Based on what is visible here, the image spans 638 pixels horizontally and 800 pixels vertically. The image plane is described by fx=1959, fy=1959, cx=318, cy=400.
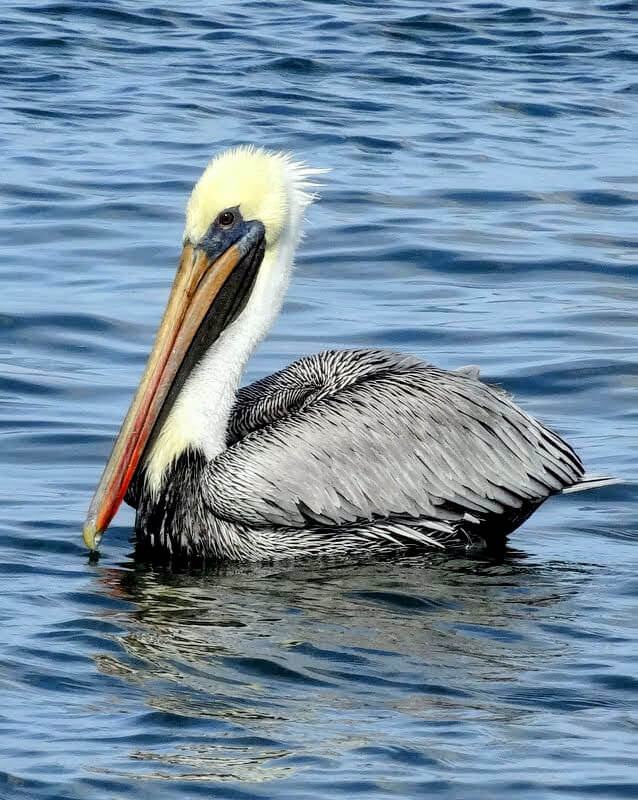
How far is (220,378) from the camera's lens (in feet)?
22.4

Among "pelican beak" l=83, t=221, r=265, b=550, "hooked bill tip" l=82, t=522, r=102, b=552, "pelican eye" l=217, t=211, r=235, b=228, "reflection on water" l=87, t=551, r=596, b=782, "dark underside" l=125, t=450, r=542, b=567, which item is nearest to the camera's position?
"reflection on water" l=87, t=551, r=596, b=782

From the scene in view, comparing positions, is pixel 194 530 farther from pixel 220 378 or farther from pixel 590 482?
pixel 590 482

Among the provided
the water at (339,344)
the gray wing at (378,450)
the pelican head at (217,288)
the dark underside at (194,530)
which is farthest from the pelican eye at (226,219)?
the water at (339,344)

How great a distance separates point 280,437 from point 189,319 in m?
0.61

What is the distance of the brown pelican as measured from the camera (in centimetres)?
654

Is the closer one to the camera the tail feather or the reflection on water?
the reflection on water

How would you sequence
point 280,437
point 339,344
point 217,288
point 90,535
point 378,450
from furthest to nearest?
1. point 339,344
2. point 217,288
3. point 378,450
4. point 280,437
5. point 90,535

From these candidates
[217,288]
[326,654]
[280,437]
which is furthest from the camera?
[217,288]

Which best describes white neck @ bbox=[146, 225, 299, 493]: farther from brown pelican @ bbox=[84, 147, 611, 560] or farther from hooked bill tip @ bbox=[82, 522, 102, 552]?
hooked bill tip @ bbox=[82, 522, 102, 552]

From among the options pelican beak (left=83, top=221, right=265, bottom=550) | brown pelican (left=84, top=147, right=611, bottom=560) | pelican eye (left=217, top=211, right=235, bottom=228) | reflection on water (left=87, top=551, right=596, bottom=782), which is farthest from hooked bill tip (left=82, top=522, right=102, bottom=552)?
pelican eye (left=217, top=211, right=235, bottom=228)

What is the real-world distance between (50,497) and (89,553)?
63 cm

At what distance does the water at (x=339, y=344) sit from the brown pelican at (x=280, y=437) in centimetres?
16

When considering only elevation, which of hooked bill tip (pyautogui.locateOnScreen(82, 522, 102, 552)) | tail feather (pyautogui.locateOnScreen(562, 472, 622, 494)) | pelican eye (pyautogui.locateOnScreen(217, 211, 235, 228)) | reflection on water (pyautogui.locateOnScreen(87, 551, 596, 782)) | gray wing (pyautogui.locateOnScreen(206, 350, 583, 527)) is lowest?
reflection on water (pyautogui.locateOnScreen(87, 551, 596, 782))

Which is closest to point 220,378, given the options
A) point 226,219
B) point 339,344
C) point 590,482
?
A: point 226,219
